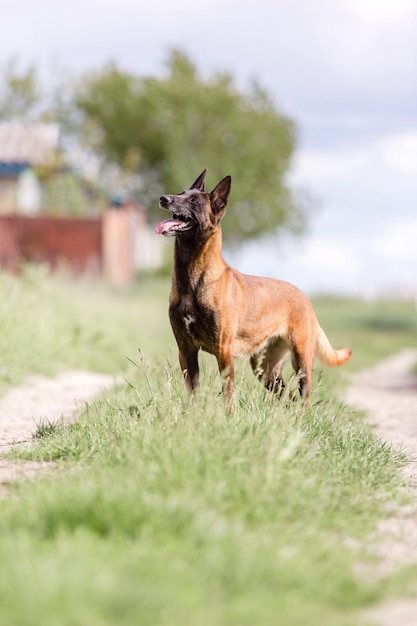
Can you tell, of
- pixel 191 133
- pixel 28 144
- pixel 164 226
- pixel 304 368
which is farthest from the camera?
pixel 191 133

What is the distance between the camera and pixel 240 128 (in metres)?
40.3

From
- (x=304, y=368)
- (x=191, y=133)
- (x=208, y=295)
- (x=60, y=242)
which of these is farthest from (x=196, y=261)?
(x=191, y=133)

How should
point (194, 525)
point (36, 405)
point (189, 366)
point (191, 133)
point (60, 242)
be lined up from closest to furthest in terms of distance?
point (194, 525) < point (189, 366) < point (36, 405) < point (60, 242) < point (191, 133)

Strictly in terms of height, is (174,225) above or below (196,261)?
above

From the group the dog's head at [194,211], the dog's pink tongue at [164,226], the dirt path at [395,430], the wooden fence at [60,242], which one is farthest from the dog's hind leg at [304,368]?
the wooden fence at [60,242]

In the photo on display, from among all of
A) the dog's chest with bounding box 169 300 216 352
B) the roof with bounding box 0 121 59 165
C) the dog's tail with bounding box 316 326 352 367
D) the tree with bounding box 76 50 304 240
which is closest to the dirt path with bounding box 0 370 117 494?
the dog's chest with bounding box 169 300 216 352

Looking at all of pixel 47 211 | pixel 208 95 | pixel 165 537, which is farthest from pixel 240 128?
pixel 165 537

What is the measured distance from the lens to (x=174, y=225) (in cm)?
624

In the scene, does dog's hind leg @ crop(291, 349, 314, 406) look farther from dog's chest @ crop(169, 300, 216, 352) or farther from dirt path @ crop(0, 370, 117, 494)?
dirt path @ crop(0, 370, 117, 494)

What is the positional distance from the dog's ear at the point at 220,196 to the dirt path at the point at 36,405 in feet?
5.84

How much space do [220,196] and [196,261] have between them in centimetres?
50

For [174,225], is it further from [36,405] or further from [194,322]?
[36,405]

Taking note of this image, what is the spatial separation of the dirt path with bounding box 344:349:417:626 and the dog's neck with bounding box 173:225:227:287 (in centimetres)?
200

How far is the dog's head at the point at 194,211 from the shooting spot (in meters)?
6.18
